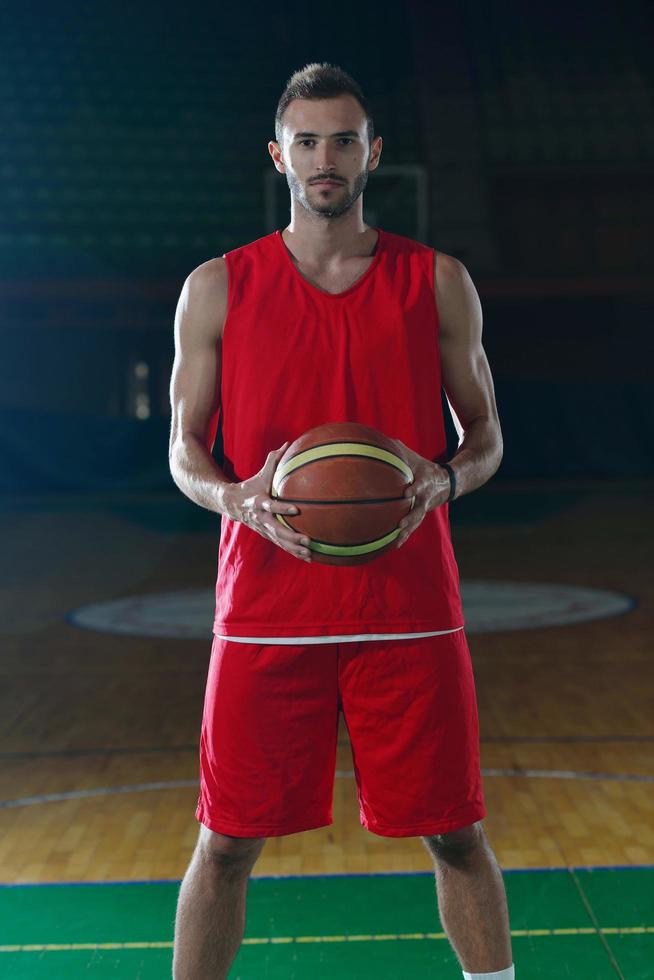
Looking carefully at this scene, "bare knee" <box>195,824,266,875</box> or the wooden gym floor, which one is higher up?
"bare knee" <box>195,824,266,875</box>

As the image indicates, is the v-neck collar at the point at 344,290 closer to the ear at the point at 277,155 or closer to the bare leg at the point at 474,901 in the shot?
the ear at the point at 277,155

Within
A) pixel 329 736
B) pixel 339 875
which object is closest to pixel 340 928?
pixel 339 875

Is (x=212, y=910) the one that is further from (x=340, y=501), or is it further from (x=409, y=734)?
(x=340, y=501)

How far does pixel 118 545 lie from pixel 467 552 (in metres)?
2.49

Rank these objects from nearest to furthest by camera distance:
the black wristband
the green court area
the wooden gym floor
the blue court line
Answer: the black wristband
the green court area
the blue court line
the wooden gym floor


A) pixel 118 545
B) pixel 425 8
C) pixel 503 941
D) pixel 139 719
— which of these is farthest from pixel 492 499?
pixel 503 941

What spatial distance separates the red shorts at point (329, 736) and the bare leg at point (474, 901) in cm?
6

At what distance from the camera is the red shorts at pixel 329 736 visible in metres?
1.74

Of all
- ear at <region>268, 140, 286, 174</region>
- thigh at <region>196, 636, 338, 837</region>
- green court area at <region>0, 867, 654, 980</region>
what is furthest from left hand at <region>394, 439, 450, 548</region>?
green court area at <region>0, 867, 654, 980</region>

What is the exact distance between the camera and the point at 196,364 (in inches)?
71.2

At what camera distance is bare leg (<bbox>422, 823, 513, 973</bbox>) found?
1.78 metres

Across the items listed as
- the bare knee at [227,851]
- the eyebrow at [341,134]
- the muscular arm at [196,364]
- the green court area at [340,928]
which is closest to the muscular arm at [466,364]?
the eyebrow at [341,134]

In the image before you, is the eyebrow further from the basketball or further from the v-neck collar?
the basketball

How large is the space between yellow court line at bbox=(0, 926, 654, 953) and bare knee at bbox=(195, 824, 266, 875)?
0.61 meters
